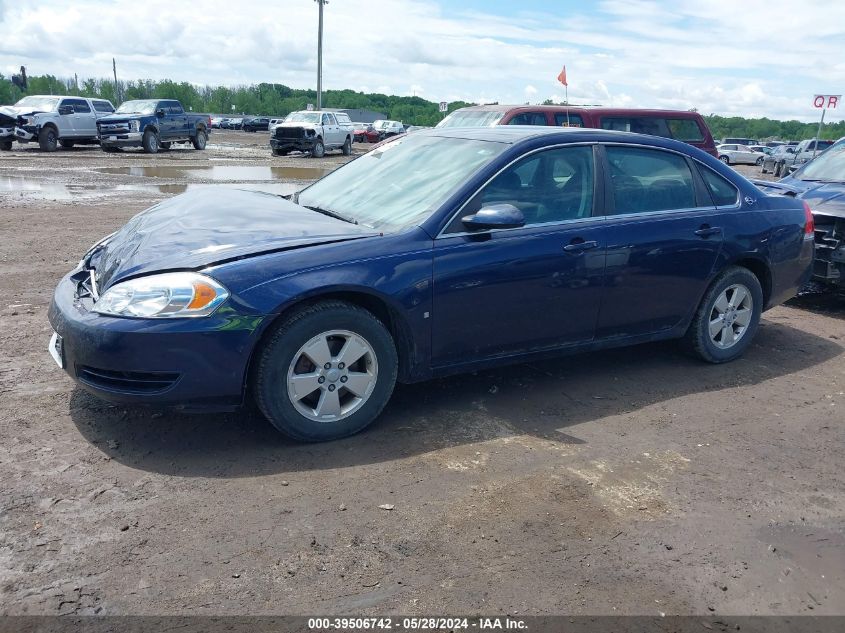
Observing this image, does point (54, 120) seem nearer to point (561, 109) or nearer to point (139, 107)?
point (139, 107)

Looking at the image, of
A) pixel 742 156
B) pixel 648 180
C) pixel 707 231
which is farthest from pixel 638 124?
pixel 742 156

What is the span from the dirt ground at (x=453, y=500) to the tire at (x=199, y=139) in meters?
26.0

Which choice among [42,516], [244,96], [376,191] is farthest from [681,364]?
[244,96]

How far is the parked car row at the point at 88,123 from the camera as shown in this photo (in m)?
25.7

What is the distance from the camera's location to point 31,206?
11773 mm

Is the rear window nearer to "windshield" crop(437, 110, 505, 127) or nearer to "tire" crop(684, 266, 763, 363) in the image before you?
"windshield" crop(437, 110, 505, 127)

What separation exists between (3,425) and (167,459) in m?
0.98

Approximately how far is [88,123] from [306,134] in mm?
7970

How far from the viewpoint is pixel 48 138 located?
26.1 meters

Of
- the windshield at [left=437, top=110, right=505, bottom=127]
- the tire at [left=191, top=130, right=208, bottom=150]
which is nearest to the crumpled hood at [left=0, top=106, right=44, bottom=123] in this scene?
the tire at [left=191, top=130, right=208, bottom=150]

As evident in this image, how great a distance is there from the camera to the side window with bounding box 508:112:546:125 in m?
11.7

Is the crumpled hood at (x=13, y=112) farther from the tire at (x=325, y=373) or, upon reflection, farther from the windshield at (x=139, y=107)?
the tire at (x=325, y=373)

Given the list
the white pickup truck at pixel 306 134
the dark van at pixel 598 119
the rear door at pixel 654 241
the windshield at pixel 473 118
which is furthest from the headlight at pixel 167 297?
Result: the white pickup truck at pixel 306 134

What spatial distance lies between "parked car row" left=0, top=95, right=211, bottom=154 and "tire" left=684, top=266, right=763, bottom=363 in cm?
2526
